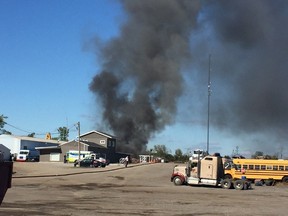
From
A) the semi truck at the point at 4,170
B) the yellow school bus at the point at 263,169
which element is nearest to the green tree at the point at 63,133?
the yellow school bus at the point at 263,169

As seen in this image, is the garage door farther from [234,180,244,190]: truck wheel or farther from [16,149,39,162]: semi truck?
[234,180,244,190]: truck wheel

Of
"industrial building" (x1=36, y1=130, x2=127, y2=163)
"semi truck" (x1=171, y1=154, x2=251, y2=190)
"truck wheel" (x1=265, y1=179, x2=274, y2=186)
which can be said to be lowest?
"truck wheel" (x1=265, y1=179, x2=274, y2=186)

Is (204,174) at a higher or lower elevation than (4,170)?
lower

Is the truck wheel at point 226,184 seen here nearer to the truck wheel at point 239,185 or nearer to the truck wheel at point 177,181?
the truck wheel at point 239,185

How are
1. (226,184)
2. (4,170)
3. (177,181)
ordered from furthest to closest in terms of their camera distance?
1. (177,181)
2. (226,184)
3. (4,170)

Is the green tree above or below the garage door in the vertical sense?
above

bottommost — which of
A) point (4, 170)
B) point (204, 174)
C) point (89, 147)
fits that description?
point (204, 174)

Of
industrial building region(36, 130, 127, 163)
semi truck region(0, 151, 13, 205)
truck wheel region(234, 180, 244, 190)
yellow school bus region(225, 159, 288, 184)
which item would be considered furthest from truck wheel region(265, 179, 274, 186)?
industrial building region(36, 130, 127, 163)

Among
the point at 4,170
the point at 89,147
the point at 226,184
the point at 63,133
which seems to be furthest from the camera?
the point at 63,133

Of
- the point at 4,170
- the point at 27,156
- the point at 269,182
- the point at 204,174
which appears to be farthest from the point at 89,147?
the point at 4,170

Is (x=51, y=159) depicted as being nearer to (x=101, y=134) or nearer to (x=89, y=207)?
(x=101, y=134)

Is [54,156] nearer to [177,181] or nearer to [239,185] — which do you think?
[177,181]

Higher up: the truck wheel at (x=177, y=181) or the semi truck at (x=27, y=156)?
the semi truck at (x=27, y=156)

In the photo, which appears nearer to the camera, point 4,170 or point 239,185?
point 4,170
